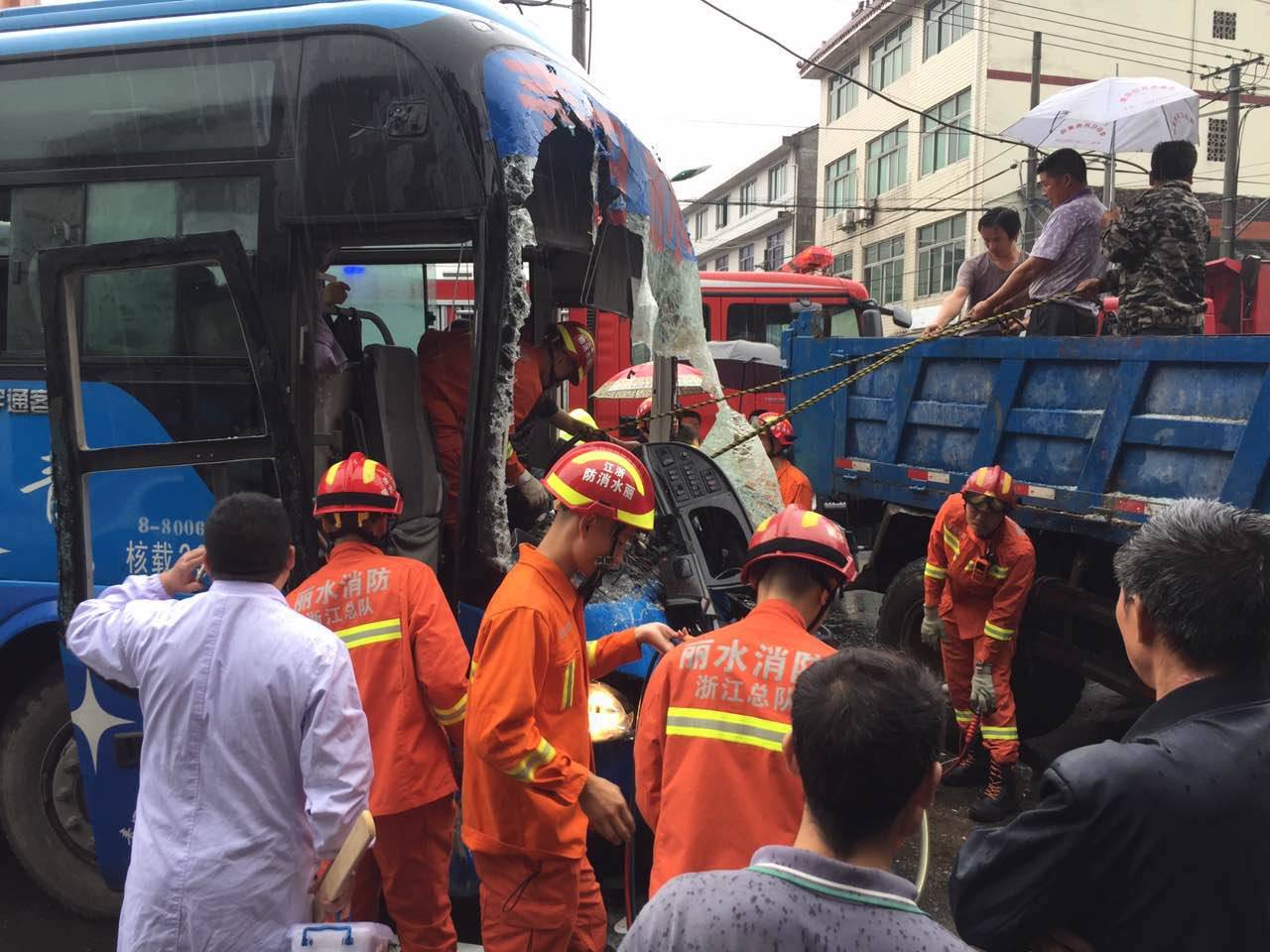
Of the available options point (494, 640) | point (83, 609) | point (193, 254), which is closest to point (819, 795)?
point (494, 640)

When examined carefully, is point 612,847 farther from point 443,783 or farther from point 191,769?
point 191,769

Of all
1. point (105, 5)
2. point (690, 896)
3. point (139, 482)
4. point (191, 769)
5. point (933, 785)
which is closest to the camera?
point (690, 896)

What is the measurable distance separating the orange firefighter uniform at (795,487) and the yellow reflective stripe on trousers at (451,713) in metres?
3.91

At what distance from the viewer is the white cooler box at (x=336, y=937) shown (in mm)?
2094

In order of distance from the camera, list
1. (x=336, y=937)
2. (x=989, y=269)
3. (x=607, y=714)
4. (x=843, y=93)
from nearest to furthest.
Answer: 1. (x=336, y=937)
2. (x=607, y=714)
3. (x=989, y=269)
4. (x=843, y=93)

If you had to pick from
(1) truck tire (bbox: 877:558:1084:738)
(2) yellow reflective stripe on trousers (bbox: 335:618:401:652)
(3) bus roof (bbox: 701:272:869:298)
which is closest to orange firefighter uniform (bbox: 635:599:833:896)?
(2) yellow reflective stripe on trousers (bbox: 335:618:401:652)

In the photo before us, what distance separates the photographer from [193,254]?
10.7 ft

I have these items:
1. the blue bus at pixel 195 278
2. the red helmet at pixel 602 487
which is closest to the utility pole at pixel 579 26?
the blue bus at pixel 195 278

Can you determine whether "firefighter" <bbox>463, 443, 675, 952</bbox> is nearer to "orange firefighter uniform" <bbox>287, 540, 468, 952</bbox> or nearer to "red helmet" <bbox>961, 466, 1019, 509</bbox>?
"orange firefighter uniform" <bbox>287, 540, 468, 952</bbox>

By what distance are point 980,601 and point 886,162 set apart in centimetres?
2844

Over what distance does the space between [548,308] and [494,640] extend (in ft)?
9.44

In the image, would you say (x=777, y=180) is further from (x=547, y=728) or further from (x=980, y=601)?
(x=547, y=728)

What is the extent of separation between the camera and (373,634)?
2.95 metres

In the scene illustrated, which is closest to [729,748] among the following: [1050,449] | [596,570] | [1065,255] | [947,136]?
[596,570]
